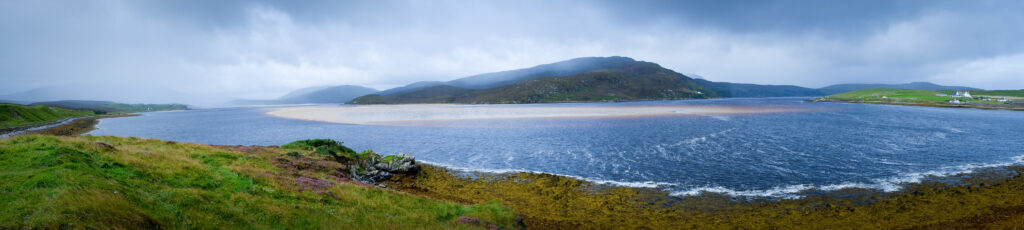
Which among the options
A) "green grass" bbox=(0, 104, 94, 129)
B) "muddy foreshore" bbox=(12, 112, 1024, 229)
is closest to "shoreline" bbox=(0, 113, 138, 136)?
"green grass" bbox=(0, 104, 94, 129)

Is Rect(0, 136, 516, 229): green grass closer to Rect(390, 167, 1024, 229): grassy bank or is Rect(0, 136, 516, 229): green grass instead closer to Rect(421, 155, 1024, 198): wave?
Rect(390, 167, 1024, 229): grassy bank

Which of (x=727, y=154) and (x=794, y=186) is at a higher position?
(x=727, y=154)

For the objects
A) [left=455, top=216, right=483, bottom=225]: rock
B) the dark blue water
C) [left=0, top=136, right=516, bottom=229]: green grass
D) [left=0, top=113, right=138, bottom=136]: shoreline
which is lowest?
the dark blue water

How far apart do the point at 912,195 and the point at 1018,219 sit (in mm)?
5803

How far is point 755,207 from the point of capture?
897 inches

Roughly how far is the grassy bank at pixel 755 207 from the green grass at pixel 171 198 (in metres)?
5.18

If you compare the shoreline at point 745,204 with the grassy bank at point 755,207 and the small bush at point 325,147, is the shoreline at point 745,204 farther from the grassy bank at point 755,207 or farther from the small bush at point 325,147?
the small bush at point 325,147

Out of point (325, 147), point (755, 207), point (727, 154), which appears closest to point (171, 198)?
point (325, 147)

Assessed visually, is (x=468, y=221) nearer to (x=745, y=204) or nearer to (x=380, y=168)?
(x=745, y=204)

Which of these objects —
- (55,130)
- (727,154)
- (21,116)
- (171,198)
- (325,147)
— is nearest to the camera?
(171,198)

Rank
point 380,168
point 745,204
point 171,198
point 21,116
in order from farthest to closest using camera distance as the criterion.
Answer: point 21,116, point 380,168, point 745,204, point 171,198

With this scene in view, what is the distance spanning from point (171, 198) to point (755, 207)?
28.9 m

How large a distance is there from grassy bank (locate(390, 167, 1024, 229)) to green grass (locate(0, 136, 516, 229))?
17.0ft

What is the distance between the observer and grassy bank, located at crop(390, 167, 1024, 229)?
19656 millimetres
